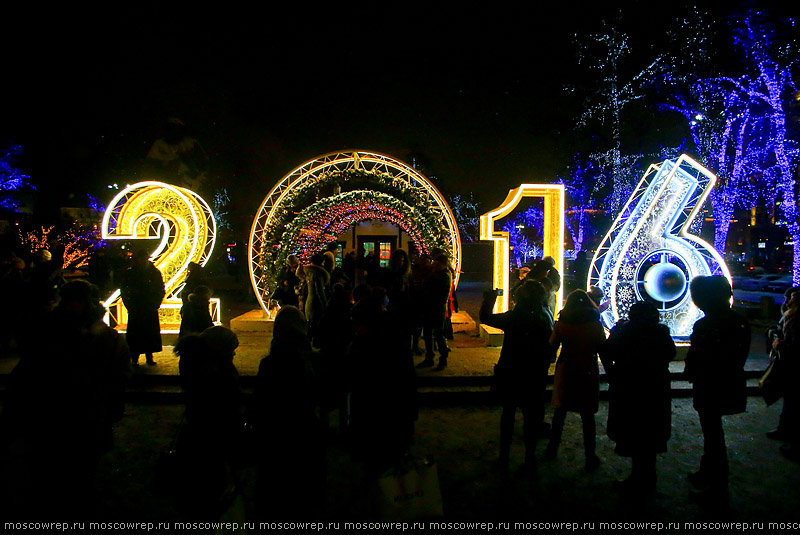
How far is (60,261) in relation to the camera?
23.7ft

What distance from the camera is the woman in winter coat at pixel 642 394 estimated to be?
12.0 feet

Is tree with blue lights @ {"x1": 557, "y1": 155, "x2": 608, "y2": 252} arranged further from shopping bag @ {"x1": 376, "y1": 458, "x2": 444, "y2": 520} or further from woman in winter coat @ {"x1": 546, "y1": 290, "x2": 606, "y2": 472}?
shopping bag @ {"x1": 376, "y1": 458, "x2": 444, "y2": 520}

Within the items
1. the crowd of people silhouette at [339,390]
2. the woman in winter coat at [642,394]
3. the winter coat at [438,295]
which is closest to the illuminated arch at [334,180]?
the winter coat at [438,295]

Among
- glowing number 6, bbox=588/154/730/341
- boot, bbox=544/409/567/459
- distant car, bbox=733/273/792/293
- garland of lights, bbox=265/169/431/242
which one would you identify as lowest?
boot, bbox=544/409/567/459

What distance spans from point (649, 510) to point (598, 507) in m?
0.39

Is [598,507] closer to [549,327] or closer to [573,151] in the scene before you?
[549,327]

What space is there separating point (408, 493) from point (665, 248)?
6.40 m

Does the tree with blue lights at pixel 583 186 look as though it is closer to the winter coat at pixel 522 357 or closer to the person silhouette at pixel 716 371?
the person silhouette at pixel 716 371

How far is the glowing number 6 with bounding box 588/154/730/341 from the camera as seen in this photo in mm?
7129

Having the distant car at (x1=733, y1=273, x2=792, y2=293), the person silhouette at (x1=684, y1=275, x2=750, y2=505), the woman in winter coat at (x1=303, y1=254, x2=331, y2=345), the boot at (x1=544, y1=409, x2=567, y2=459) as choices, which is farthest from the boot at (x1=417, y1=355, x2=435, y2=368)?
the distant car at (x1=733, y1=273, x2=792, y2=293)

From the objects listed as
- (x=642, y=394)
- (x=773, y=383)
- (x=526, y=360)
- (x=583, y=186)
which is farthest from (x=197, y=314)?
(x=583, y=186)

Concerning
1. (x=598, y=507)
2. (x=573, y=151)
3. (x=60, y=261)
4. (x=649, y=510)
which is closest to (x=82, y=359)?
(x=598, y=507)

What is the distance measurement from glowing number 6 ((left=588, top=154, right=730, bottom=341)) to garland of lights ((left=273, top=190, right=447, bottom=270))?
13.8 ft

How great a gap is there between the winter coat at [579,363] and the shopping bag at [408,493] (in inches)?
72.6
